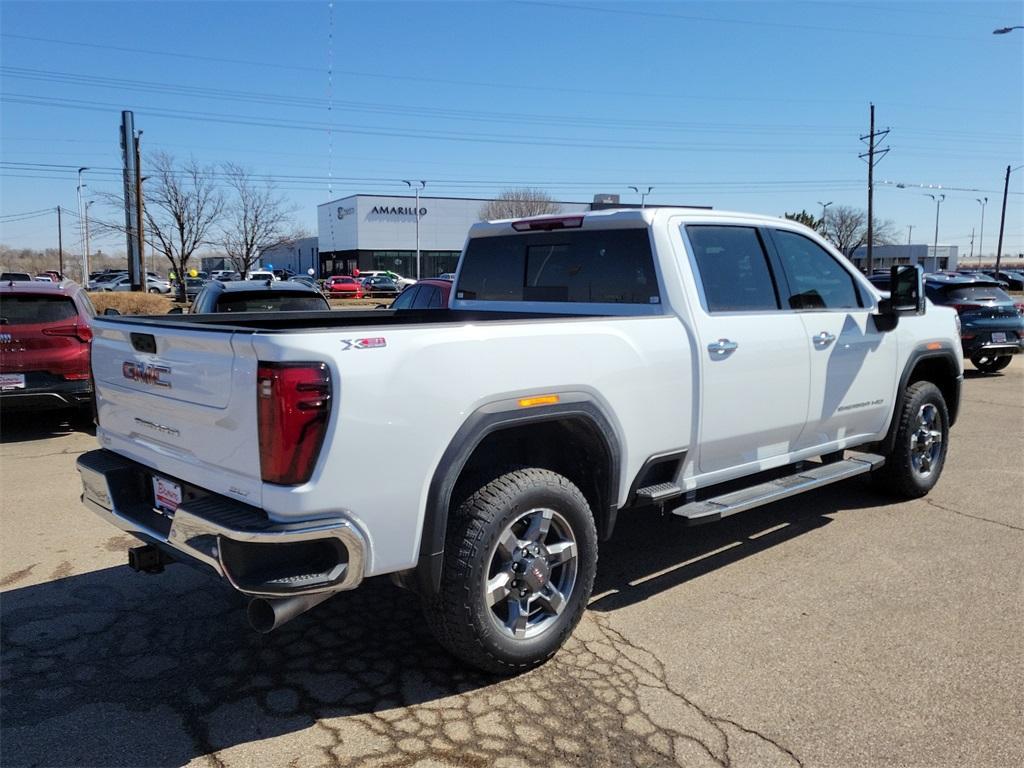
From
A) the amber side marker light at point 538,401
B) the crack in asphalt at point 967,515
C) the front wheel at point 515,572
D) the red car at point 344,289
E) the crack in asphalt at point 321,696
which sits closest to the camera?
the crack in asphalt at point 321,696

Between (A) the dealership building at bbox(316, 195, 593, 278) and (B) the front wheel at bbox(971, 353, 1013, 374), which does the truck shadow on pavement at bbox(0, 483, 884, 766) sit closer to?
(B) the front wheel at bbox(971, 353, 1013, 374)

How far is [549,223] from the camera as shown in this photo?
479 centimetres

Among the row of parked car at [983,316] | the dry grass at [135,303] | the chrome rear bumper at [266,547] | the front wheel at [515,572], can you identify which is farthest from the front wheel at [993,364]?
the dry grass at [135,303]

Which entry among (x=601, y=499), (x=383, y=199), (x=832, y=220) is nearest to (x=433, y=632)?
(x=601, y=499)

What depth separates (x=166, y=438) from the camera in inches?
131

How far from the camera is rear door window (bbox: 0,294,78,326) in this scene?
27.1 ft

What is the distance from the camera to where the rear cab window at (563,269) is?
438 cm

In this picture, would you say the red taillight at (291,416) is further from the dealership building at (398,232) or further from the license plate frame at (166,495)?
the dealership building at (398,232)

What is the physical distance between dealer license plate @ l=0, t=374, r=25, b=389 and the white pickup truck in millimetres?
4742

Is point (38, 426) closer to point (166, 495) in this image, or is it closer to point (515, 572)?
point (166, 495)

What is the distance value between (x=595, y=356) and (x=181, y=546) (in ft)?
6.22

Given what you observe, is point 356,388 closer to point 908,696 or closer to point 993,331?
point 908,696

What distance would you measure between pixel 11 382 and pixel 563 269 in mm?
6306

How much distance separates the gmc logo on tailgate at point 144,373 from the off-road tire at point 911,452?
16.1 feet
